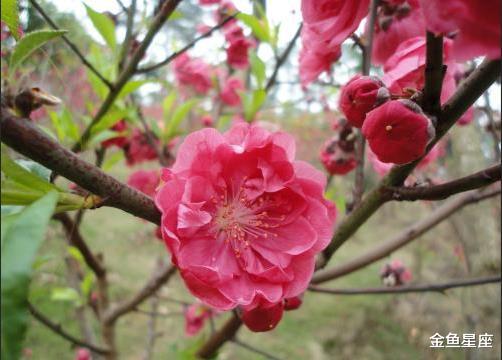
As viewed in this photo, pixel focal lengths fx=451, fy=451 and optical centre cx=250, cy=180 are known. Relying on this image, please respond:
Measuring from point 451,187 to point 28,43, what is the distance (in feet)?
1.83

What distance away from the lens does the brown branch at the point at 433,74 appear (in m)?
0.51

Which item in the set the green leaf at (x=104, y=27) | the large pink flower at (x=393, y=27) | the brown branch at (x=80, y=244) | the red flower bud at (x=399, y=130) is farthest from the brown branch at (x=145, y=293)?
the red flower bud at (x=399, y=130)

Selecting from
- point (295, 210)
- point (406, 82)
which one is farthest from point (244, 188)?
point (406, 82)

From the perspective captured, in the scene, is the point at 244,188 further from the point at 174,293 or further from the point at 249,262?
the point at 174,293

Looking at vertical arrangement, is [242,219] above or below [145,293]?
above

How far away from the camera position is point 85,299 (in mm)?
1969

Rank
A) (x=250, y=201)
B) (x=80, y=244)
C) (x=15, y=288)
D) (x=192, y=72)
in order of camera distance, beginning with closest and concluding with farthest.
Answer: (x=15, y=288), (x=250, y=201), (x=80, y=244), (x=192, y=72)

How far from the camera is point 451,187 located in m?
0.63

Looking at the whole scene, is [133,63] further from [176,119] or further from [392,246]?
[392,246]

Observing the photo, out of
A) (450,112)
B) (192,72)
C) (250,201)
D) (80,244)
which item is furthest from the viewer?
(192,72)

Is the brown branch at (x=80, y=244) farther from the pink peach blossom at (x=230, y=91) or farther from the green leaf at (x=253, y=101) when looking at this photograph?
the pink peach blossom at (x=230, y=91)

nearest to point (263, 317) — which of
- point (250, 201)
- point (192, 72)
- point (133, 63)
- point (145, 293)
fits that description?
point (250, 201)

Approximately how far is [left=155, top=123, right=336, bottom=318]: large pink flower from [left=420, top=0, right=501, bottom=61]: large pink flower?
355 mm

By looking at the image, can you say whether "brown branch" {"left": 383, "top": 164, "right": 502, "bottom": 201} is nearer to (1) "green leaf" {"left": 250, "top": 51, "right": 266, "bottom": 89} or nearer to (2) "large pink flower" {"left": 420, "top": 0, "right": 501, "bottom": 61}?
(2) "large pink flower" {"left": 420, "top": 0, "right": 501, "bottom": 61}
